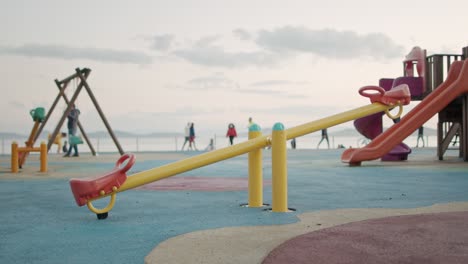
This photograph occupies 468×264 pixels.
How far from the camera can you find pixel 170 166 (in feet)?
19.3

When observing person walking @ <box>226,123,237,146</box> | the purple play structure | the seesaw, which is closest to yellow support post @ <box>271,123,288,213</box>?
the seesaw

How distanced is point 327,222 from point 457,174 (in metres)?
7.11

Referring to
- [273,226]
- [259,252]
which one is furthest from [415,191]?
[259,252]

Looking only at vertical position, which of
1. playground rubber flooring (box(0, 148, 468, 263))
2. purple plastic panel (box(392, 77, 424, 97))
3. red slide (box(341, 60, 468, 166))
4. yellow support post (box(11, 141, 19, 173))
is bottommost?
playground rubber flooring (box(0, 148, 468, 263))

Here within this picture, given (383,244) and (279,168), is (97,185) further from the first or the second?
(383,244)

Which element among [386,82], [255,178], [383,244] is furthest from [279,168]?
[386,82]

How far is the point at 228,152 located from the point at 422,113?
31.6 feet

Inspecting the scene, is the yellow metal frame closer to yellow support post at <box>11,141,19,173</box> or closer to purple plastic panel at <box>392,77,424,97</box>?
yellow support post at <box>11,141,19,173</box>

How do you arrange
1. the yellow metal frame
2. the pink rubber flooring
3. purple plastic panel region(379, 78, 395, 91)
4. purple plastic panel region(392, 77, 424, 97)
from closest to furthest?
the pink rubber flooring, the yellow metal frame, purple plastic panel region(392, 77, 424, 97), purple plastic panel region(379, 78, 395, 91)

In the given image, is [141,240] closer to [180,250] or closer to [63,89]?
[180,250]

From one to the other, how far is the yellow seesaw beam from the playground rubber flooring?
473mm

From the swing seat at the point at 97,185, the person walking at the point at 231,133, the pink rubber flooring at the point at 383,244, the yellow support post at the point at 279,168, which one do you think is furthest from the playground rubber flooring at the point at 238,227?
the person walking at the point at 231,133

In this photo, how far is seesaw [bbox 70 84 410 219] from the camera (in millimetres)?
5629

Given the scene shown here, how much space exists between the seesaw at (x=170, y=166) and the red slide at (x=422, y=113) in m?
7.35
